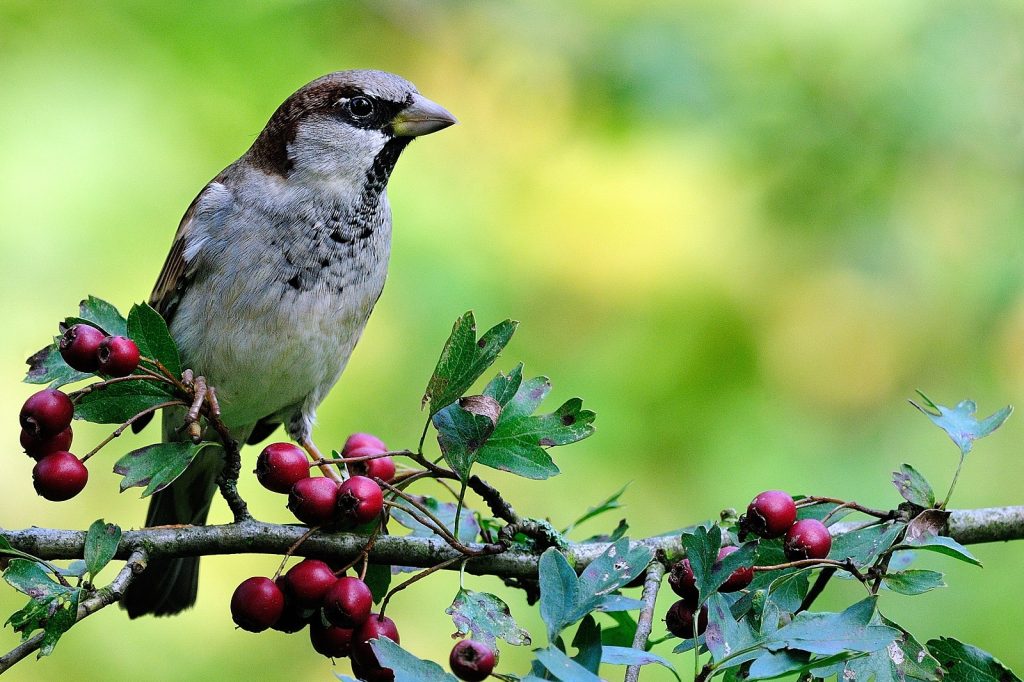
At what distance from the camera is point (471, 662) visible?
1.66 m

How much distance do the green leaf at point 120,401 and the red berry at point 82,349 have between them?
0.27ft

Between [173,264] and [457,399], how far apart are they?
171 cm

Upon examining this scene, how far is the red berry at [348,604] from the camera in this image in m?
1.84

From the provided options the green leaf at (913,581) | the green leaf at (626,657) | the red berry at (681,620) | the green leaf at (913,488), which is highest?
the green leaf at (913,488)

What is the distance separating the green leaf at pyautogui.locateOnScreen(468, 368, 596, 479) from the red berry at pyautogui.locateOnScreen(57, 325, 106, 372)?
0.63 meters

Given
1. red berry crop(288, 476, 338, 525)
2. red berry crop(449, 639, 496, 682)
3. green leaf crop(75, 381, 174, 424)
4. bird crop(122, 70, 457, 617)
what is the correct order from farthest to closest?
bird crop(122, 70, 457, 617) → red berry crop(288, 476, 338, 525) → green leaf crop(75, 381, 174, 424) → red berry crop(449, 639, 496, 682)

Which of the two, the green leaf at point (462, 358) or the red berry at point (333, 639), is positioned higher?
the green leaf at point (462, 358)

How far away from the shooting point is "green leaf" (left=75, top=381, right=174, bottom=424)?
185 cm

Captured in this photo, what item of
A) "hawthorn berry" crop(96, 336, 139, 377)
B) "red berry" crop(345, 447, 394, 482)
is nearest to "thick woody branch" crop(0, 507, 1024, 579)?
"red berry" crop(345, 447, 394, 482)

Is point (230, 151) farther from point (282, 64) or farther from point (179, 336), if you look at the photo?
point (179, 336)

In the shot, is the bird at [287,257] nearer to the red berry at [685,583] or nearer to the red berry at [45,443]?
the red berry at [45,443]

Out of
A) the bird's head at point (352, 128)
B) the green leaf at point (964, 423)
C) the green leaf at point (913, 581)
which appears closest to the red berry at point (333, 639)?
the green leaf at point (913, 581)

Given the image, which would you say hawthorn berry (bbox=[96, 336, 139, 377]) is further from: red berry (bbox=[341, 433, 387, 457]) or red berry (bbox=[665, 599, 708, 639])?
red berry (bbox=[665, 599, 708, 639])

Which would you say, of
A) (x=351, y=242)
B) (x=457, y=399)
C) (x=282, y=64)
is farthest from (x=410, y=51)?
(x=457, y=399)
